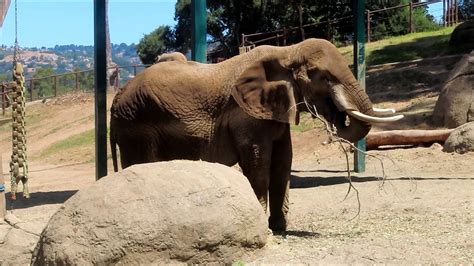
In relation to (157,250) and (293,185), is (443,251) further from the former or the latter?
(293,185)

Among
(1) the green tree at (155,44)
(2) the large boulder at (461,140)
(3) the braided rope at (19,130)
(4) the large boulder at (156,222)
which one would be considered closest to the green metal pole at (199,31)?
(3) the braided rope at (19,130)

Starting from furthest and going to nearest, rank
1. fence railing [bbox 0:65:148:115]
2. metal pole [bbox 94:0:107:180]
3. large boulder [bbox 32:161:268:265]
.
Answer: fence railing [bbox 0:65:148:115], metal pole [bbox 94:0:107:180], large boulder [bbox 32:161:268:265]

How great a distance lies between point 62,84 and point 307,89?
41.2 m

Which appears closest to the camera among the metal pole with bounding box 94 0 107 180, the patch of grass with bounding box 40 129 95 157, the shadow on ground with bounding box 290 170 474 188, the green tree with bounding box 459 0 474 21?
the metal pole with bounding box 94 0 107 180

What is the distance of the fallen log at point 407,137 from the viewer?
15812 mm

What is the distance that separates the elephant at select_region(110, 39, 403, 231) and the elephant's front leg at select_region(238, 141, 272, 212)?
0.01 metres

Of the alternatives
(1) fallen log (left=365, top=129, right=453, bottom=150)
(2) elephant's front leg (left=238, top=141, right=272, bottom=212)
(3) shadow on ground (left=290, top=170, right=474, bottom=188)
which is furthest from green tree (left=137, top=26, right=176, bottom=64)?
(2) elephant's front leg (left=238, top=141, right=272, bottom=212)

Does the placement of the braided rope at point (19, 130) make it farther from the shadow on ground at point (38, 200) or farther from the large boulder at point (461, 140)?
the large boulder at point (461, 140)

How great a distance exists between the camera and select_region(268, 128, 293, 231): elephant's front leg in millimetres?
8742

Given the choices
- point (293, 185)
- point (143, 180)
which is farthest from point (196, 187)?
point (293, 185)

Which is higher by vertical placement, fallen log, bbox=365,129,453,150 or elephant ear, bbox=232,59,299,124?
elephant ear, bbox=232,59,299,124

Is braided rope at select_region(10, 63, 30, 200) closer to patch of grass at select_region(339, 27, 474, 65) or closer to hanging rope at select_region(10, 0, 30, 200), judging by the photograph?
hanging rope at select_region(10, 0, 30, 200)

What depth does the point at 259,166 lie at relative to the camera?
27.2ft

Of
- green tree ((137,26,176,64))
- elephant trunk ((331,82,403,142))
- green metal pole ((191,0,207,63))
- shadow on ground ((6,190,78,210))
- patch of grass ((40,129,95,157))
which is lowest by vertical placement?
shadow on ground ((6,190,78,210))
